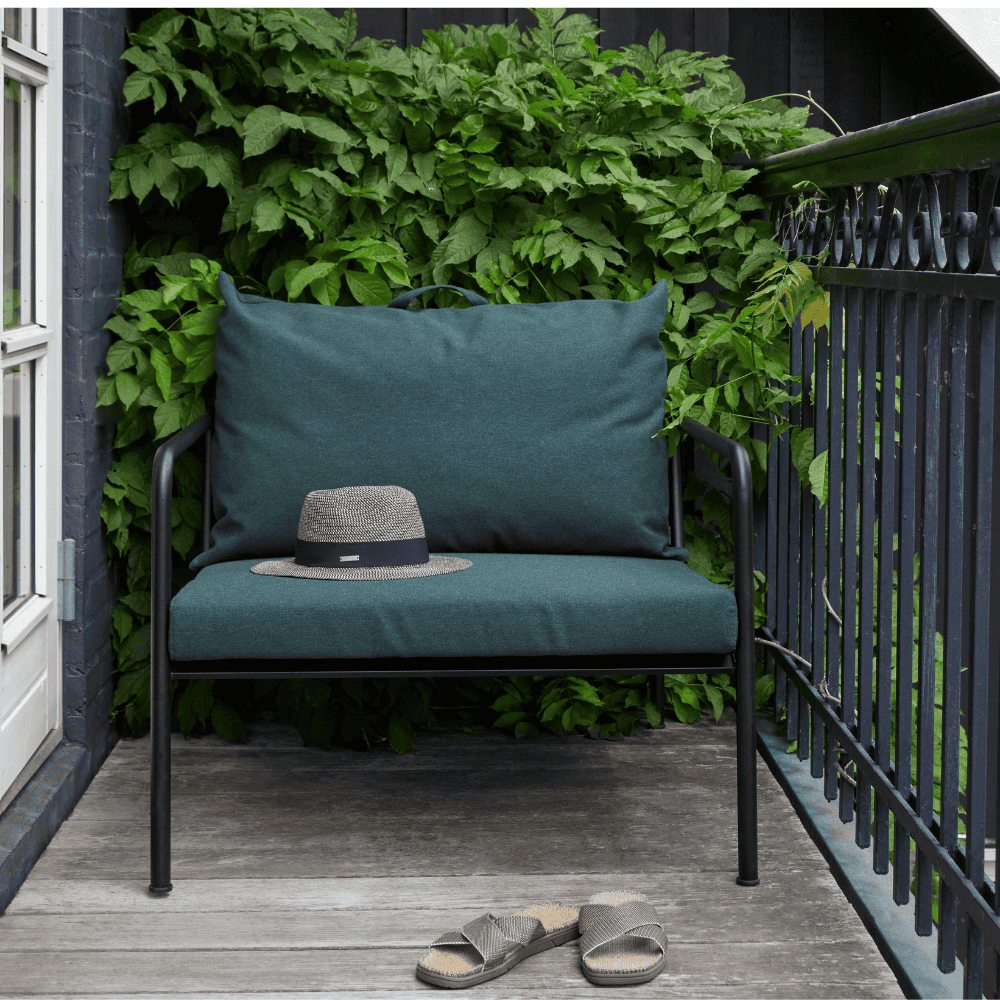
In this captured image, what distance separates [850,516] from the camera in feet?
6.61

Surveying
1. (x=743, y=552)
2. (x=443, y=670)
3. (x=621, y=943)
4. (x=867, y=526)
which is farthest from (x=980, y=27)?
(x=621, y=943)

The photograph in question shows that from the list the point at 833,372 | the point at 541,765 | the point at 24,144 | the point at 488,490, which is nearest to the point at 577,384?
the point at 488,490

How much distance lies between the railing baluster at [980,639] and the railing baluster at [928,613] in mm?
162

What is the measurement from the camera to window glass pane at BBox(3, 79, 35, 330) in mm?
→ 2037

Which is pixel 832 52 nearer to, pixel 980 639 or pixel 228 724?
pixel 980 639

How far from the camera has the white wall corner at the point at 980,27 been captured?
8.40 ft

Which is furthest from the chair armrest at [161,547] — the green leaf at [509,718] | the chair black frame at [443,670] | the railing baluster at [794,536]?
the railing baluster at [794,536]

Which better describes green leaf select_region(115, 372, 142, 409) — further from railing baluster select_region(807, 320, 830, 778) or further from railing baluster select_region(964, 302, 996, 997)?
railing baluster select_region(964, 302, 996, 997)

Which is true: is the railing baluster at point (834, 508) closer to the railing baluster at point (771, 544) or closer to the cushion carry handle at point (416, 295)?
the railing baluster at point (771, 544)

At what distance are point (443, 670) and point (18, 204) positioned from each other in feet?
3.75

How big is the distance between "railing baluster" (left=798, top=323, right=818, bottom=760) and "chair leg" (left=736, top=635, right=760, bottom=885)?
1.32 feet

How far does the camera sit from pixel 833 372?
2.12 m

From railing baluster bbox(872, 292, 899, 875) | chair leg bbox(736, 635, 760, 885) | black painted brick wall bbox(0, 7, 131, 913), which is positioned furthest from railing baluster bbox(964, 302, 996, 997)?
black painted brick wall bbox(0, 7, 131, 913)

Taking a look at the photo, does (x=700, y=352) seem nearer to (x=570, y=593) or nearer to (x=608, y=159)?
(x=608, y=159)
